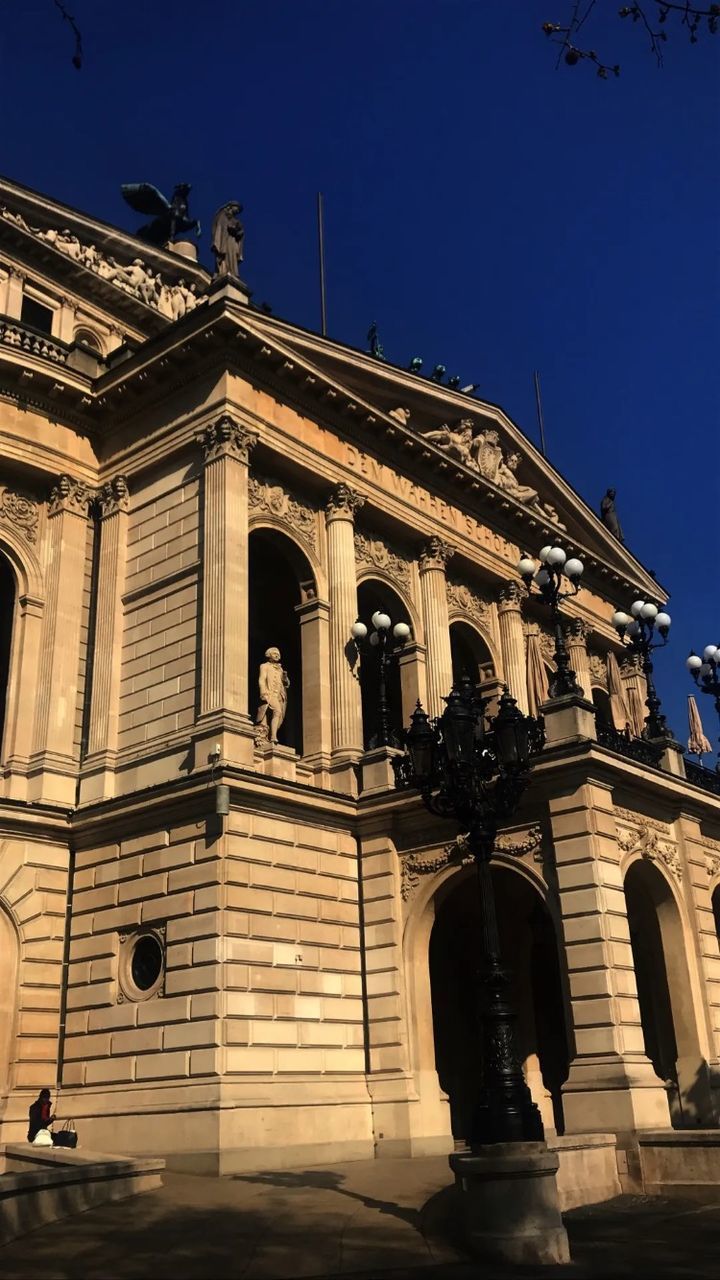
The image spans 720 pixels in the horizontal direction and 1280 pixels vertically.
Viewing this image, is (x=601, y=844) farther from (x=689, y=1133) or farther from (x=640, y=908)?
(x=689, y=1133)

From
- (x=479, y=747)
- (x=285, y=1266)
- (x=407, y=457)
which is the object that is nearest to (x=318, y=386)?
(x=407, y=457)

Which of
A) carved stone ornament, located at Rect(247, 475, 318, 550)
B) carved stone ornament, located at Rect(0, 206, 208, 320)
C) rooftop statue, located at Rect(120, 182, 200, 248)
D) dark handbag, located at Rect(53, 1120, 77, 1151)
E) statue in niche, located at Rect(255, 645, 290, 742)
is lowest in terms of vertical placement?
dark handbag, located at Rect(53, 1120, 77, 1151)

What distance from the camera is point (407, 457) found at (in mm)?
32500

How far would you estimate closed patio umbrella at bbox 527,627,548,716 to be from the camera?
35.0 meters

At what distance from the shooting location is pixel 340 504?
97.1 ft

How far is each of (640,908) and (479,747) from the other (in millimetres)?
11549

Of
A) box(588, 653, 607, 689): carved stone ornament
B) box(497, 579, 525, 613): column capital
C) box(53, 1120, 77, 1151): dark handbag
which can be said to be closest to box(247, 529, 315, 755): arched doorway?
box(497, 579, 525, 613): column capital

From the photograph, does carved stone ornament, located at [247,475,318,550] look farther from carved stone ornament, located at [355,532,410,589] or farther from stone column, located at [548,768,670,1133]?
stone column, located at [548,768,670,1133]

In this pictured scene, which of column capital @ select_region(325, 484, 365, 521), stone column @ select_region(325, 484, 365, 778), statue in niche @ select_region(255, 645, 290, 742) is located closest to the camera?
statue in niche @ select_region(255, 645, 290, 742)

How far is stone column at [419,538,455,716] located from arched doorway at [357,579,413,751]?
0.74 m

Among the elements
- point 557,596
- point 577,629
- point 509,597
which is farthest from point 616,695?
point 557,596

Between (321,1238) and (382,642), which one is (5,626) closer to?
(382,642)

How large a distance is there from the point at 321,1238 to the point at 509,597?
25.2 meters

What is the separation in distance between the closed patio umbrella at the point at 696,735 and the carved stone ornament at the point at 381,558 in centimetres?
1800
